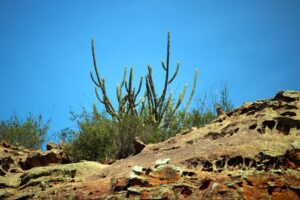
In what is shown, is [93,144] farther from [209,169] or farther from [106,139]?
[209,169]

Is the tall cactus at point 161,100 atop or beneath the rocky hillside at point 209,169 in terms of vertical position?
atop

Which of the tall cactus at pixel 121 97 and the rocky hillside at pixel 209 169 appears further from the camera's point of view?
the tall cactus at pixel 121 97

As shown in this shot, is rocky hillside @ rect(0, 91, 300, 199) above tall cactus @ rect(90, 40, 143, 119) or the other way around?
the other way around

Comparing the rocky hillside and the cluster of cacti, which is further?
the cluster of cacti

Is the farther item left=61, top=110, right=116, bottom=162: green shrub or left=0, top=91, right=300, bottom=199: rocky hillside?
left=61, top=110, right=116, bottom=162: green shrub

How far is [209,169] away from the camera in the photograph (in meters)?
5.24

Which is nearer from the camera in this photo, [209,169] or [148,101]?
[209,169]

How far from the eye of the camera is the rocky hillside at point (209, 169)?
13.8 ft

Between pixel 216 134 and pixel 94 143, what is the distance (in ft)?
14.1

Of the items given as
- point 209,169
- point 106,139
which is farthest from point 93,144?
point 209,169

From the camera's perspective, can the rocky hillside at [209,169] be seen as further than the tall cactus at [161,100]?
No

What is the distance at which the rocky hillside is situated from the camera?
4207 millimetres

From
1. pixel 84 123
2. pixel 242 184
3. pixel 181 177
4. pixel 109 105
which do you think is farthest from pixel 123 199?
pixel 109 105

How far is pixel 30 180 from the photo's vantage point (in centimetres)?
670
